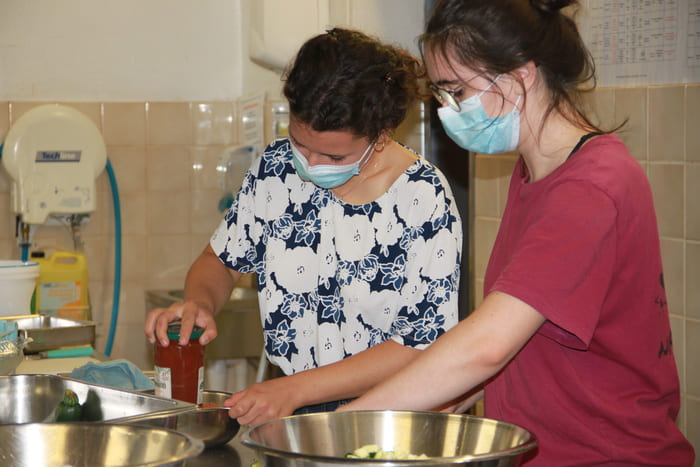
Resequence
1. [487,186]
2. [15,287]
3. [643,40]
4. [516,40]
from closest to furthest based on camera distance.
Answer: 1. [516,40]
2. [643,40]
3. [15,287]
4. [487,186]

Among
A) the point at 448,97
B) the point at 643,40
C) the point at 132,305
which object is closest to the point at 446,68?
the point at 448,97

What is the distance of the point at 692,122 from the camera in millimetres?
2174

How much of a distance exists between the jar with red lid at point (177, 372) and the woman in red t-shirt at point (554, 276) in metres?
0.37

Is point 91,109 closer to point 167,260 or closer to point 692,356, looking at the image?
point 167,260

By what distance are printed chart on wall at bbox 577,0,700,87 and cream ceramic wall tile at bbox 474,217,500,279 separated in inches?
27.8

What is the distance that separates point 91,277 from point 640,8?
2.41 m

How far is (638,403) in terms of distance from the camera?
4.10ft

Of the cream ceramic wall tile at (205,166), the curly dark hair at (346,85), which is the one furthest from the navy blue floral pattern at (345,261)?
the cream ceramic wall tile at (205,166)

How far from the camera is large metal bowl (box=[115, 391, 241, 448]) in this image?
52.5 inches

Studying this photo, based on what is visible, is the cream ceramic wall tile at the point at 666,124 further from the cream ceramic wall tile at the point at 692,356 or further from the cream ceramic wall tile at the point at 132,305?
the cream ceramic wall tile at the point at 132,305

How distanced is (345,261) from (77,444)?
764mm

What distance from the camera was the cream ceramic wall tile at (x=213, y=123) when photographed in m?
3.66

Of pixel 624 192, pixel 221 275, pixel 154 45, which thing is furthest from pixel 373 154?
pixel 154 45

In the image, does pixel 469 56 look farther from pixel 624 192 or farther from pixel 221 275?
pixel 221 275
